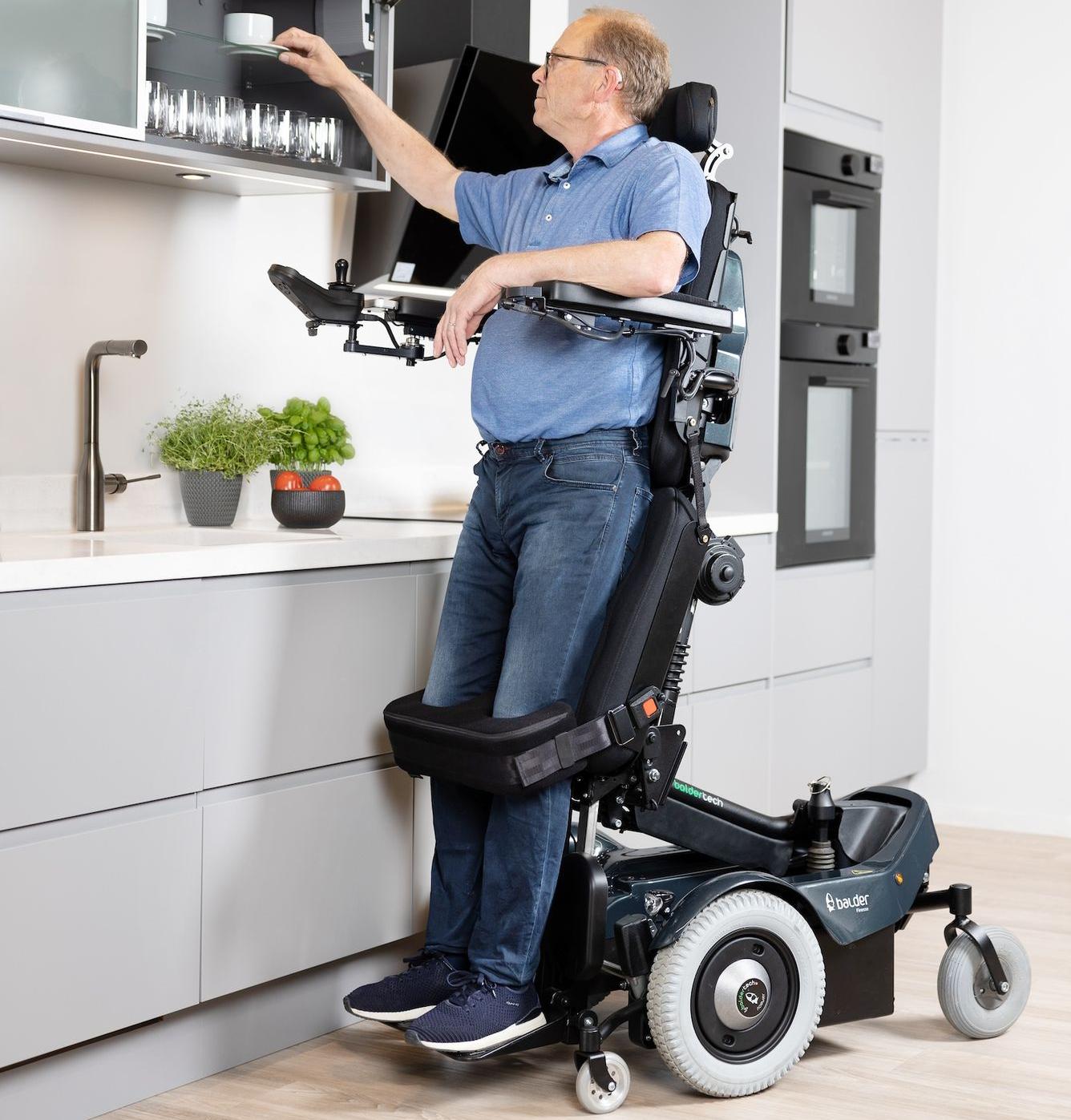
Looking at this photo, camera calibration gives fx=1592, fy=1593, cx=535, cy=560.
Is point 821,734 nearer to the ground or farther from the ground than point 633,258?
nearer to the ground

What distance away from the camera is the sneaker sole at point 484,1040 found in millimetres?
2367

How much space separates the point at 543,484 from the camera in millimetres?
2471

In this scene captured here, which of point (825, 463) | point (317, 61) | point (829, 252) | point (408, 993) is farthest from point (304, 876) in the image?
point (829, 252)

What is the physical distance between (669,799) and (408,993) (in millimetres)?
524

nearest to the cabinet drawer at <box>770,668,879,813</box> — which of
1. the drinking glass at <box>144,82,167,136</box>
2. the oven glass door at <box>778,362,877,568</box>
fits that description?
the oven glass door at <box>778,362,877,568</box>

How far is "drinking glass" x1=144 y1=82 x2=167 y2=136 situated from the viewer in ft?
8.79

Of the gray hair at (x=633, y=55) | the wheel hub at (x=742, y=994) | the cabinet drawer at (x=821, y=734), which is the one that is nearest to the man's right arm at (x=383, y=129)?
the gray hair at (x=633, y=55)

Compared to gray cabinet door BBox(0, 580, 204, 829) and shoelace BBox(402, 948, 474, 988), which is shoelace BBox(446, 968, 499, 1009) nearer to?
shoelace BBox(402, 948, 474, 988)

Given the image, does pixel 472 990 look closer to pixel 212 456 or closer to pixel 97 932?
pixel 97 932

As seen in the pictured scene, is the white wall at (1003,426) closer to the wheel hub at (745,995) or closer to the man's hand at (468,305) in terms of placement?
the wheel hub at (745,995)

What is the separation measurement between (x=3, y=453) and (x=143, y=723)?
0.71m

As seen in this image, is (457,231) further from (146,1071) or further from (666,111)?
(146,1071)

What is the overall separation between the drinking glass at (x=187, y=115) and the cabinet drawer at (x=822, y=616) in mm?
1926

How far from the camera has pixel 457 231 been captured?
3406 mm
